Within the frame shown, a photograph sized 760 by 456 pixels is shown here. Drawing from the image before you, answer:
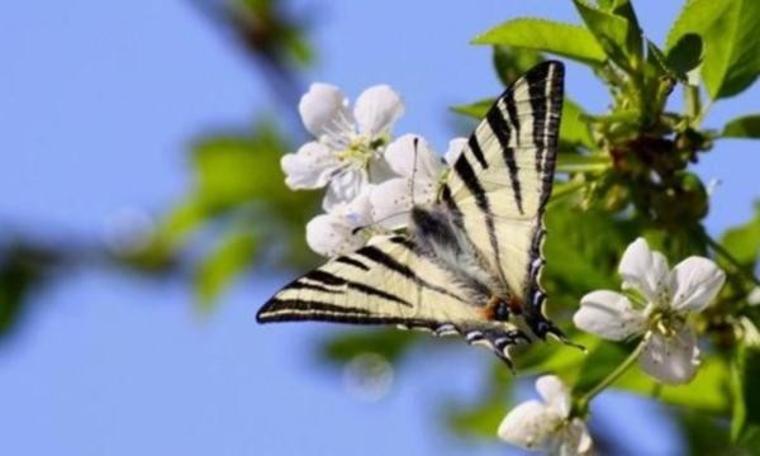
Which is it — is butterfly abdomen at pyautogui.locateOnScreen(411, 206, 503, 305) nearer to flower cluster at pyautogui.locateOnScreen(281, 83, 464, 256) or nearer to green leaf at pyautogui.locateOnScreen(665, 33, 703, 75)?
flower cluster at pyautogui.locateOnScreen(281, 83, 464, 256)

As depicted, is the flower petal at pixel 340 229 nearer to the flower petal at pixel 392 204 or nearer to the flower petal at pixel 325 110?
the flower petal at pixel 392 204

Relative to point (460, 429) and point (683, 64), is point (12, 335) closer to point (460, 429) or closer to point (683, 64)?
point (460, 429)

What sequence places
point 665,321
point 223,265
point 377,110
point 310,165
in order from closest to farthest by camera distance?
point 665,321
point 377,110
point 310,165
point 223,265

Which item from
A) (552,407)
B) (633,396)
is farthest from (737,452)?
(552,407)

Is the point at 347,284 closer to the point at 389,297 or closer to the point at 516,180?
the point at 389,297

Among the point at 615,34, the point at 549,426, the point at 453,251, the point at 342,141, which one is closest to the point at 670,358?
the point at 549,426

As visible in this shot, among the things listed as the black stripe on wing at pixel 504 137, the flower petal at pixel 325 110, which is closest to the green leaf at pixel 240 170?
the flower petal at pixel 325 110
